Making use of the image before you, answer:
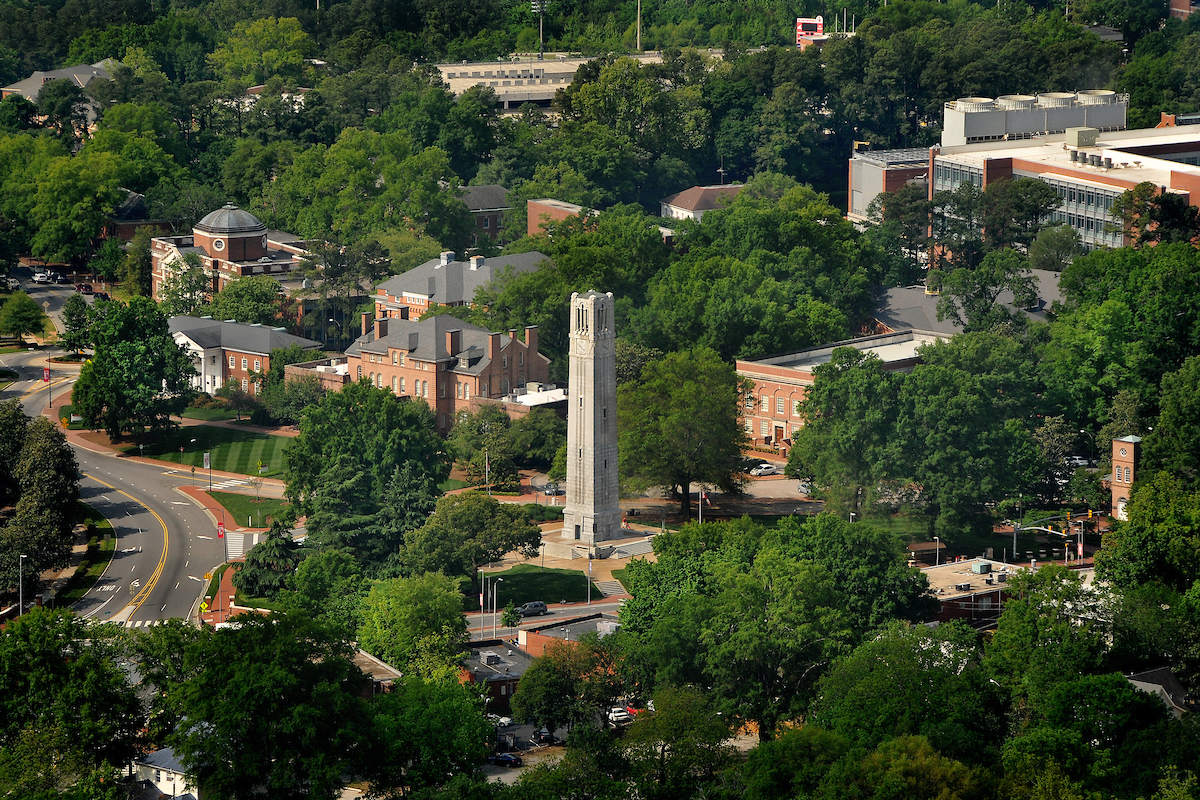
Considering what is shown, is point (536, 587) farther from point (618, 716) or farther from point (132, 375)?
point (132, 375)

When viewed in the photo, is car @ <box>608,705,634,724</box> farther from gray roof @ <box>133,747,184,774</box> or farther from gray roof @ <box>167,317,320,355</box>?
gray roof @ <box>167,317,320,355</box>

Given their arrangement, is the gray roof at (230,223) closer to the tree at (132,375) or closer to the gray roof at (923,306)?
the tree at (132,375)

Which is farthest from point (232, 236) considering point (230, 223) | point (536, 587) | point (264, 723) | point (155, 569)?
point (264, 723)

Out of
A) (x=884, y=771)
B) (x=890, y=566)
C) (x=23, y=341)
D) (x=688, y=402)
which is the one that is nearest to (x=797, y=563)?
(x=890, y=566)

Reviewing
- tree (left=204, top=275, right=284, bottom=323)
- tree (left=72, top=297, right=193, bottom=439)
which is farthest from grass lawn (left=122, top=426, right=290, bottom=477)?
tree (left=204, top=275, right=284, bottom=323)

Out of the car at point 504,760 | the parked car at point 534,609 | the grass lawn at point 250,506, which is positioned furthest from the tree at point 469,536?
the car at point 504,760

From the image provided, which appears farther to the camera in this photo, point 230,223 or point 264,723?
point 230,223
